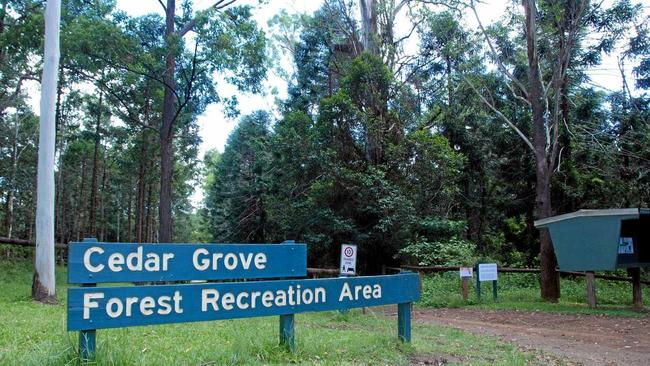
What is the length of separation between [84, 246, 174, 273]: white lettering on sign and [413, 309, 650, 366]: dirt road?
16.8 feet

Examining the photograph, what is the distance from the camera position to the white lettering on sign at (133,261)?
13.1 feet

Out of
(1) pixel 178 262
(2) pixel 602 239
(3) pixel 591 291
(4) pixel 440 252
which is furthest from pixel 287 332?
(4) pixel 440 252

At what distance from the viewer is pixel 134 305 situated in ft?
13.5

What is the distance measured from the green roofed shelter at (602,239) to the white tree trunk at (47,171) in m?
12.0

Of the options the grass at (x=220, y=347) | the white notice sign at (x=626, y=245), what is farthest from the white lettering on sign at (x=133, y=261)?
the white notice sign at (x=626, y=245)

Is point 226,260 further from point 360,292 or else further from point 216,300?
point 360,292

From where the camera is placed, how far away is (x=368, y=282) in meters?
5.80

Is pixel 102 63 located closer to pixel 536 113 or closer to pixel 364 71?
pixel 364 71

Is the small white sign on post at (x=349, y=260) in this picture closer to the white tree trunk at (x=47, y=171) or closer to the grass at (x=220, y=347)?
the grass at (x=220, y=347)

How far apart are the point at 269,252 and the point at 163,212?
51.2ft

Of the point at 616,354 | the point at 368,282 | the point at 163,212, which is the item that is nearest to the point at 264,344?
the point at 368,282

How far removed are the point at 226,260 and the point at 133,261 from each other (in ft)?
2.79

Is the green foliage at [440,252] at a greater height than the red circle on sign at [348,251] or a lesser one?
lesser

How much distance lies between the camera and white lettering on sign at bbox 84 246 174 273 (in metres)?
3.99
